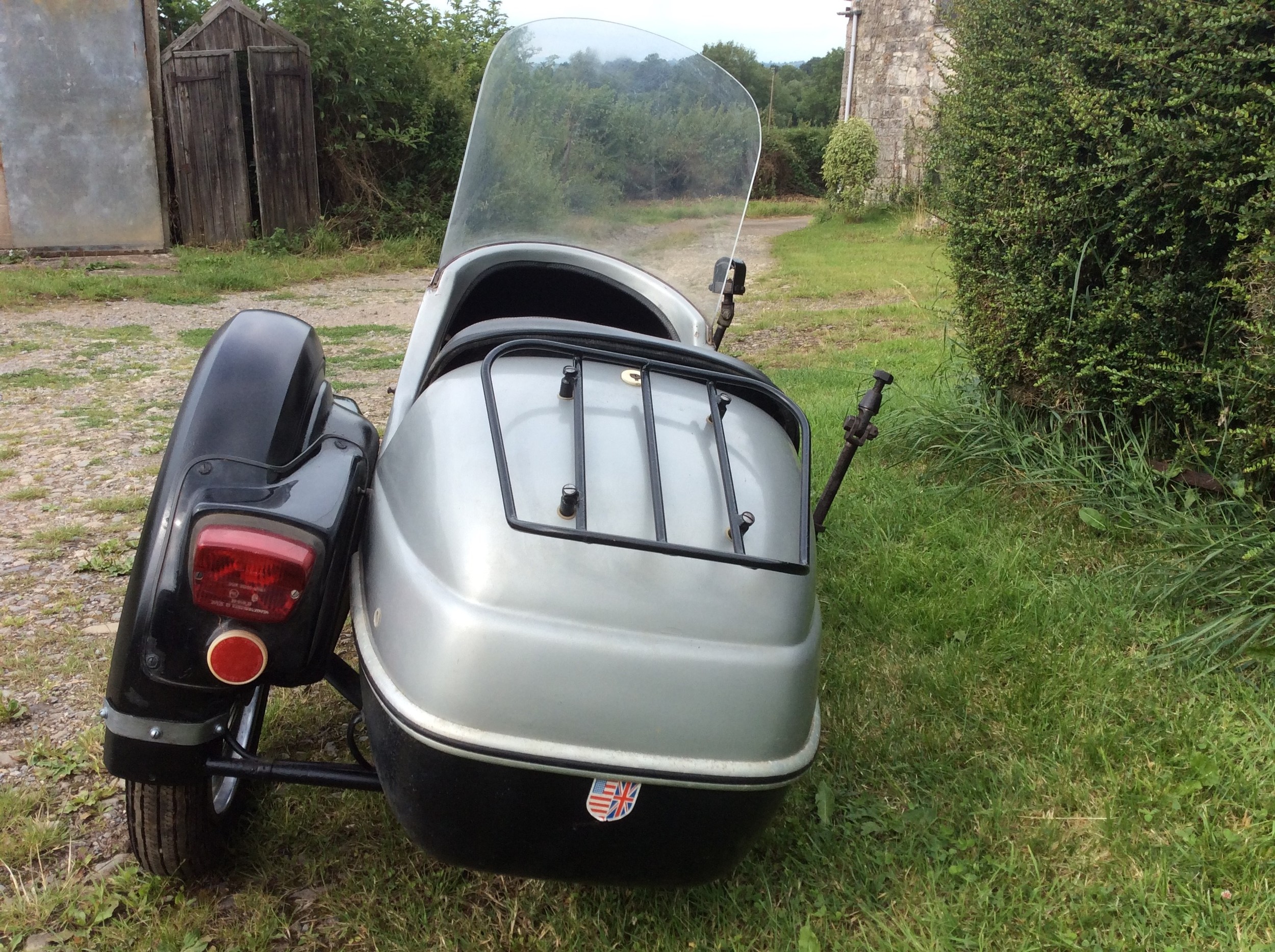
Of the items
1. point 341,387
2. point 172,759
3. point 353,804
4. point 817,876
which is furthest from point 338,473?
point 341,387

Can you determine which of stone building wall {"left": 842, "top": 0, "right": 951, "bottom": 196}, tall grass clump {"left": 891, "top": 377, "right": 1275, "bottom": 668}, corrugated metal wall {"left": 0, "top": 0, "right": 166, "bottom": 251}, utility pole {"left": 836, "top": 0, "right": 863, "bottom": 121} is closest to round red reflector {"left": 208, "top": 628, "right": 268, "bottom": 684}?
tall grass clump {"left": 891, "top": 377, "right": 1275, "bottom": 668}

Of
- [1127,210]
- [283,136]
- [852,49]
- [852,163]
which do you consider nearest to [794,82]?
[852,49]

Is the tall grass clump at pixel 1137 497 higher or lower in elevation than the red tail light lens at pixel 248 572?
lower

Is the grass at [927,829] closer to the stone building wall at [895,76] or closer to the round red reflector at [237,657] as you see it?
the round red reflector at [237,657]

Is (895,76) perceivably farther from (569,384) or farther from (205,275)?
(569,384)

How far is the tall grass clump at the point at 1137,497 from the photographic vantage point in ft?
8.64

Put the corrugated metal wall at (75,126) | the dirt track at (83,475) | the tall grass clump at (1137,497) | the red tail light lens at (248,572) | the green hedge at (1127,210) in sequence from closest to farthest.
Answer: the red tail light lens at (248,572), the dirt track at (83,475), the tall grass clump at (1137,497), the green hedge at (1127,210), the corrugated metal wall at (75,126)

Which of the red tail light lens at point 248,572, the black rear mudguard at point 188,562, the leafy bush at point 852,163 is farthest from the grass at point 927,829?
the leafy bush at point 852,163

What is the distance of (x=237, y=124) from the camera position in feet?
35.1

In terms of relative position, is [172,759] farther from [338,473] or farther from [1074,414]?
[1074,414]

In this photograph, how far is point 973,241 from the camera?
3869 mm

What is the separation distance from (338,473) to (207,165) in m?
10.6

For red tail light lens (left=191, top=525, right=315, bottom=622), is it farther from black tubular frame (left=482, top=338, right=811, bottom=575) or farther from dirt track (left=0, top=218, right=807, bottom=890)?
dirt track (left=0, top=218, right=807, bottom=890)

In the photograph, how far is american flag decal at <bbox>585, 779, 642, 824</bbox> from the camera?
1.39 meters
